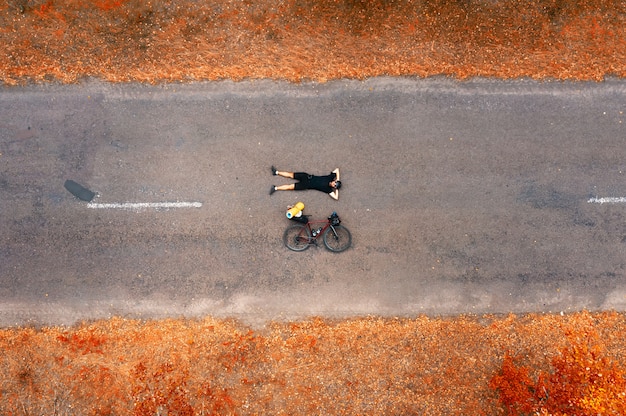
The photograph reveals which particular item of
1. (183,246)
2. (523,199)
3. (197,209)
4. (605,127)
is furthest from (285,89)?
(605,127)

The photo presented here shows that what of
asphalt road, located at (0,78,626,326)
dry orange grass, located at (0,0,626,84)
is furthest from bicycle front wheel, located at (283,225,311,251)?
dry orange grass, located at (0,0,626,84)

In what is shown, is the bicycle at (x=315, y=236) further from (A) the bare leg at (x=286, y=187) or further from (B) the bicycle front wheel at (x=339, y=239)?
(A) the bare leg at (x=286, y=187)

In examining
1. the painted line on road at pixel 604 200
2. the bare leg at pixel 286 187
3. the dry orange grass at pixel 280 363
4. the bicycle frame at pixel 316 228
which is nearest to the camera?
the dry orange grass at pixel 280 363

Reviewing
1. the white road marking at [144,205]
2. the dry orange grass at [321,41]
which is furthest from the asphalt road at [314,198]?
the dry orange grass at [321,41]

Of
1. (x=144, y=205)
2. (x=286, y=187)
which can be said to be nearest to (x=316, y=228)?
(x=286, y=187)

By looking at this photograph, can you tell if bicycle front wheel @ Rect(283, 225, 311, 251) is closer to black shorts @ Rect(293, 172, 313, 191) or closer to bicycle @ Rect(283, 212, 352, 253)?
bicycle @ Rect(283, 212, 352, 253)

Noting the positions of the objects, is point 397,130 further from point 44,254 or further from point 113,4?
point 44,254
